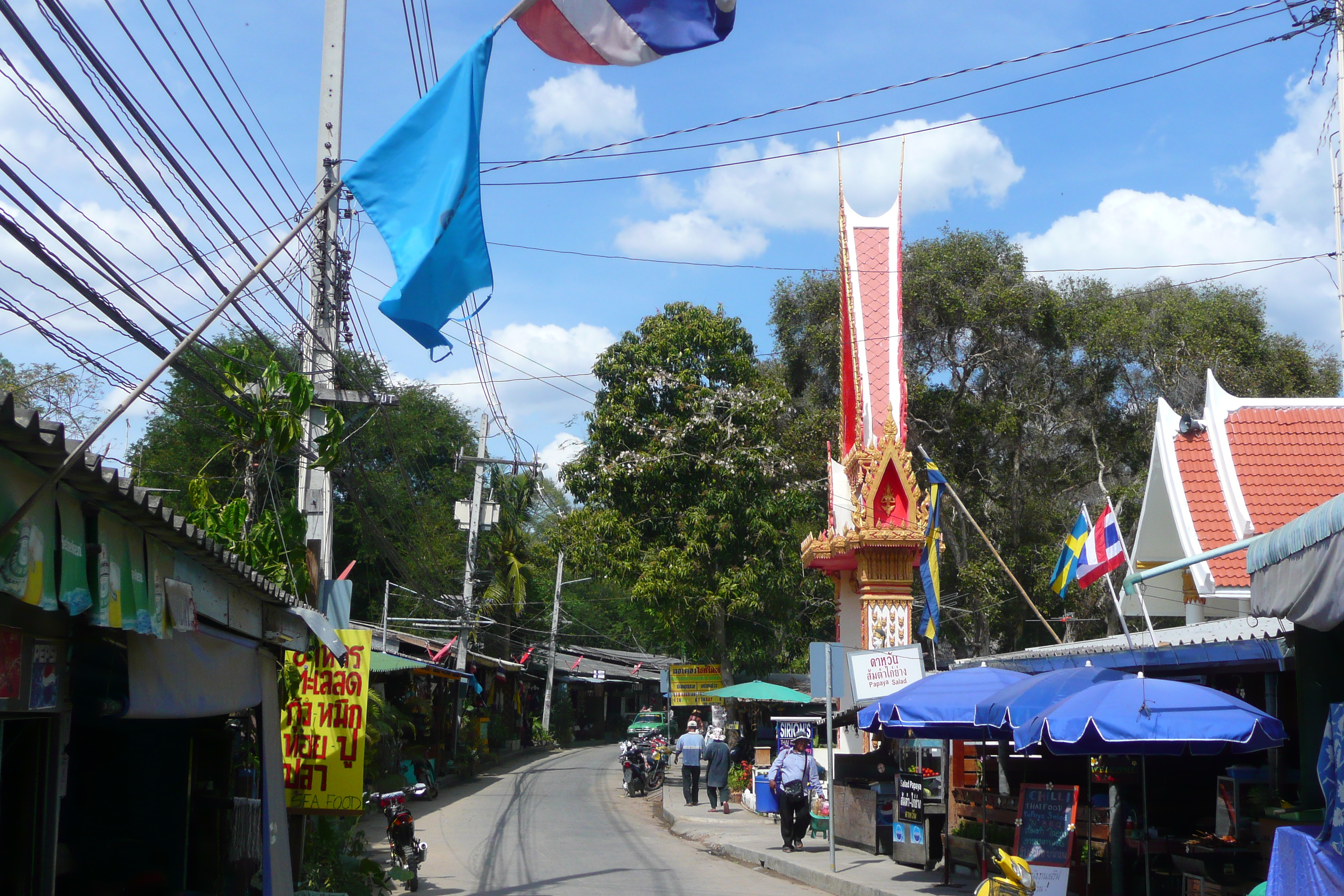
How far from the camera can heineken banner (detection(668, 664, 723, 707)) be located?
91.7 ft

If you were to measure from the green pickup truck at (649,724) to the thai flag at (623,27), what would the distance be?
36.4 metres

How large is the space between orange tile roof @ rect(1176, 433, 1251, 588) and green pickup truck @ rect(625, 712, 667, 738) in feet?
91.0

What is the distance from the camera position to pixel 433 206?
662 centimetres

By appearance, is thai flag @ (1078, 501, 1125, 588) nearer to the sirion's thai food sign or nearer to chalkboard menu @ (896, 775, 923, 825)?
the sirion's thai food sign

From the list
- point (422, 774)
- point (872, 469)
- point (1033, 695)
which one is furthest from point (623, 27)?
point (422, 774)

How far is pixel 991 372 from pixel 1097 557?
17354mm

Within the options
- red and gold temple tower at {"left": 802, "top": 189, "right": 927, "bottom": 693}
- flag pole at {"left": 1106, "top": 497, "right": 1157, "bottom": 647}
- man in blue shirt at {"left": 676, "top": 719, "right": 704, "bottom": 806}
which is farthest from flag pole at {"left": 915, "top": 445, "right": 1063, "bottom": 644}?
man in blue shirt at {"left": 676, "top": 719, "right": 704, "bottom": 806}

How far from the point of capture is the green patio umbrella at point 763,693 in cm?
2395

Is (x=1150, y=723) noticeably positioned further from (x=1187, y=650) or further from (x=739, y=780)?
(x=739, y=780)

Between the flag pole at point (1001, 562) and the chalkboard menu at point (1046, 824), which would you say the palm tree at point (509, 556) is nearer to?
the flag pole at point (1001, 562)

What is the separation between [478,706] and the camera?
3825 centimetres

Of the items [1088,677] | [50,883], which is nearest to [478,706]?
[1088,677]

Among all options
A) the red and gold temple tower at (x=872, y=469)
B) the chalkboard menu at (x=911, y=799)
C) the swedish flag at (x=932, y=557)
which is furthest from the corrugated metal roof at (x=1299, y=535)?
the swedish flag at (x=932, y=557)

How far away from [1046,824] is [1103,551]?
4.44 meters
